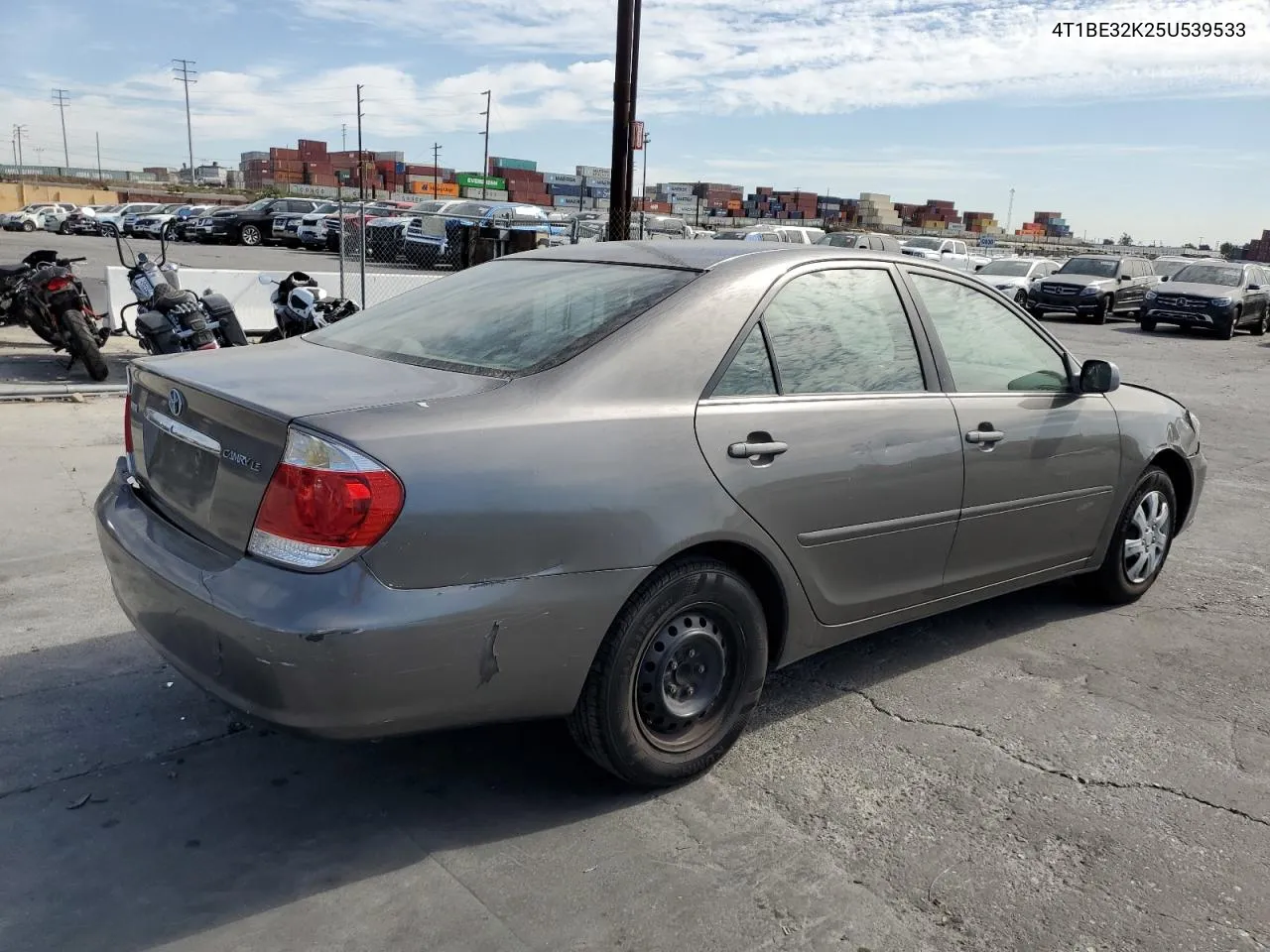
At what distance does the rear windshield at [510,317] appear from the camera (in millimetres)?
3129

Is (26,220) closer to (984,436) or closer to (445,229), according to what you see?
(445,229)

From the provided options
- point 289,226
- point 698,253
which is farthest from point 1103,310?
point 289,226

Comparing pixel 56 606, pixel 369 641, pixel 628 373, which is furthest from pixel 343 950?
pixel 56 606

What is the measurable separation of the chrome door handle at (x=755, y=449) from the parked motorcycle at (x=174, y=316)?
644cm

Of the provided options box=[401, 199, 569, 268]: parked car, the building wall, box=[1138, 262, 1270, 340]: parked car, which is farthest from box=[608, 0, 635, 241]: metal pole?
the building wall

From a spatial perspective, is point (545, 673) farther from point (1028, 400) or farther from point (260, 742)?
point (1028, 400)

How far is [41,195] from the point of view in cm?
6988

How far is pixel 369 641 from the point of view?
2.49m

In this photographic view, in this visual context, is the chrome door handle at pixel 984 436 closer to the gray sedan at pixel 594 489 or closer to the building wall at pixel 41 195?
the gray sedan at pixel 594 489

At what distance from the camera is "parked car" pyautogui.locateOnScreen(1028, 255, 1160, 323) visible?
2436 cm

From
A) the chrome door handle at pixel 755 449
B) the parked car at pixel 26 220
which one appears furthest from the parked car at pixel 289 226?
the chrome door handle at pixel 755 449

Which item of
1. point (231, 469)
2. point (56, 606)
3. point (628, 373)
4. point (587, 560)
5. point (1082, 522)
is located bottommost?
point (56, 606)

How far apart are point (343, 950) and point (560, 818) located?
0.76m

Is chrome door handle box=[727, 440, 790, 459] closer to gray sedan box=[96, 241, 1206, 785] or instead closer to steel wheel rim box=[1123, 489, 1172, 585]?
gray sedan box=[96, 241, 1206, 785]
